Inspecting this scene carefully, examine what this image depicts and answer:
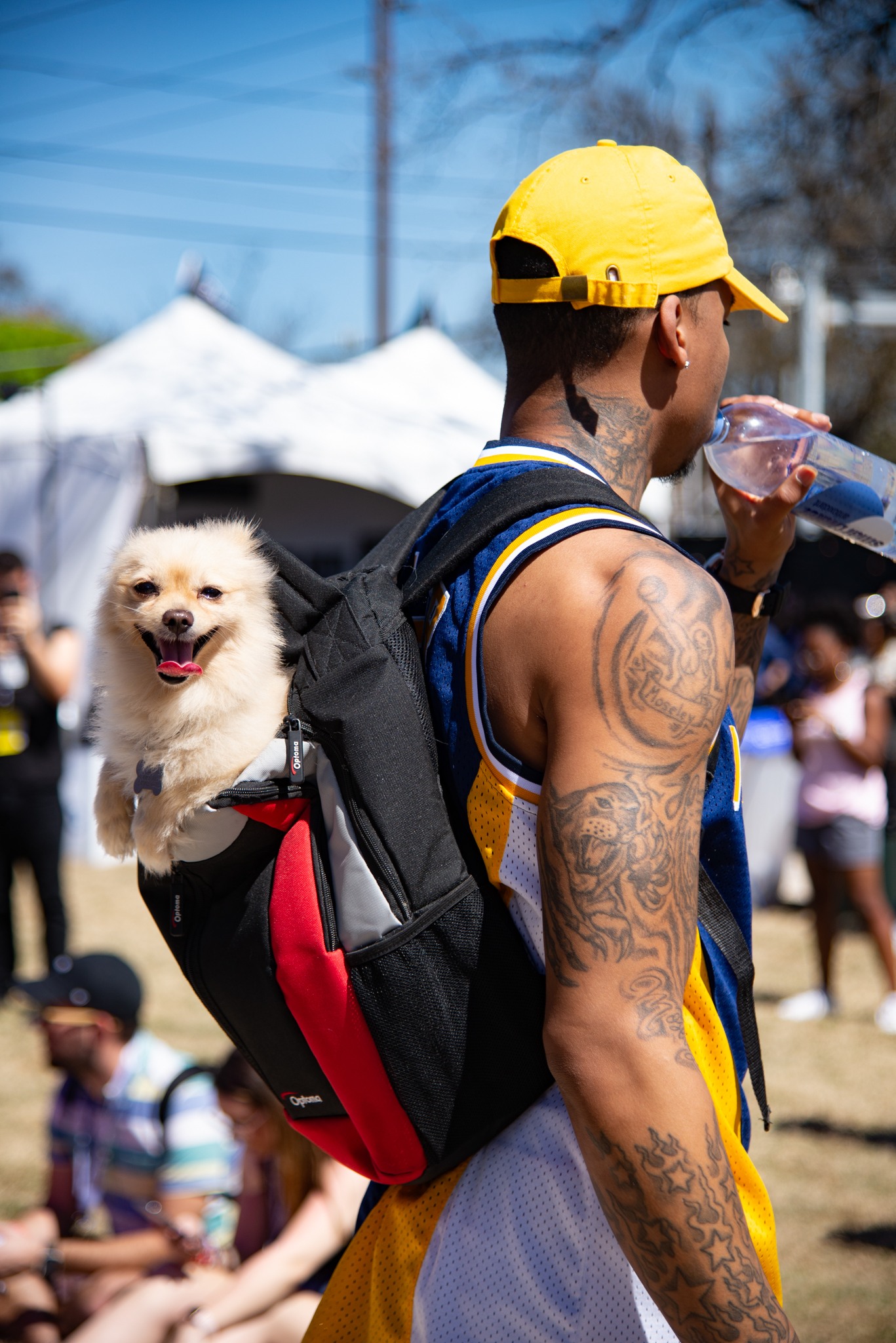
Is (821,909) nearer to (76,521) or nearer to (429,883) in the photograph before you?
(429,883)

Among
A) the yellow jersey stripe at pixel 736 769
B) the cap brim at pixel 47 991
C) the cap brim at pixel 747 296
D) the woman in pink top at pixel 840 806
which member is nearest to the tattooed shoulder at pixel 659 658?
the yellow jersey stripe at pixel 736 769

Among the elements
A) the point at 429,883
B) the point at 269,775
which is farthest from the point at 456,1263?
the point at 269,775

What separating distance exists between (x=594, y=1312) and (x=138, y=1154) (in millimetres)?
2965

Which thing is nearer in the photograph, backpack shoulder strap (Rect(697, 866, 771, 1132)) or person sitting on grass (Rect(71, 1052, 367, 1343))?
backpack shoulder strap (Rect(697, 866, 771, 1132))

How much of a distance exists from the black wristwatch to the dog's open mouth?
922 mm

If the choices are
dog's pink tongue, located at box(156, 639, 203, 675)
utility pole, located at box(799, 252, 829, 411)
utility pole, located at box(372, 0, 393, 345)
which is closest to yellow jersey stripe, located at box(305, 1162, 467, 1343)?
dog's pink tongue, located at box(156, 639, 203, 675)

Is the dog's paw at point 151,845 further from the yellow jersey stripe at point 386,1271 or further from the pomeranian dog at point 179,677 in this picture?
the yellow jersey stripe at point 386,1271

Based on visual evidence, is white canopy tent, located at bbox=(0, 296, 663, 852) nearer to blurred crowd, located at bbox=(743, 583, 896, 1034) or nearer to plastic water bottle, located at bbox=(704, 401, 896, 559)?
blurred crowd, located at bbox=(743, 583, 896, 1034)

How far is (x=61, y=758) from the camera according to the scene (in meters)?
7.23

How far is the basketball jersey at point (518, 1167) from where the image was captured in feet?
4.51

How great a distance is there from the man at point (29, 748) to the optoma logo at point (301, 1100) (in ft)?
19.6

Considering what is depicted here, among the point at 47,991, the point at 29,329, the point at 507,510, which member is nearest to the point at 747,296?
the point at 507,510

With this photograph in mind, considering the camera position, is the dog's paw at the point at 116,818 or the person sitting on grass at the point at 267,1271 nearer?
the dog's paw at the point at 116,818

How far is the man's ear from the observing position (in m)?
1.55
